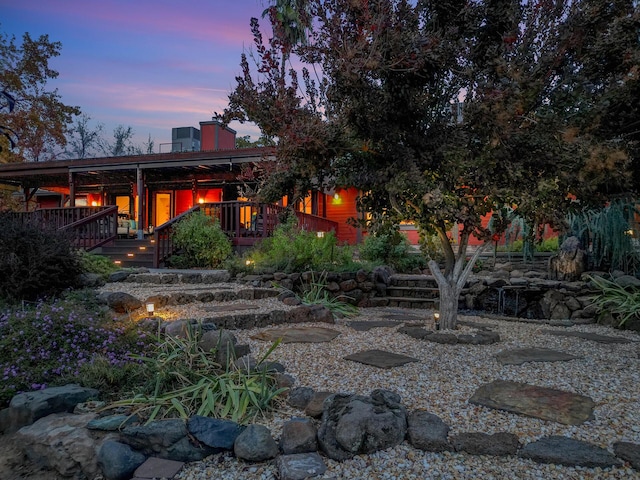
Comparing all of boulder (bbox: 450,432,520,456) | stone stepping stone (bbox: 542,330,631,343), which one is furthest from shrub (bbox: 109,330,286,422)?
stone stepping stone (bbox: 542,330,631,343)

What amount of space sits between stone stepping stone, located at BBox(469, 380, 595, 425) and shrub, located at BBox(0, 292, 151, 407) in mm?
2601

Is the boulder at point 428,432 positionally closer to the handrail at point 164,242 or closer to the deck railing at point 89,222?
the handrail at point 164,242

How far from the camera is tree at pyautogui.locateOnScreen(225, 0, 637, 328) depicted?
3.62m

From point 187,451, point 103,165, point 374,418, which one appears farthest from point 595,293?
point 103,165

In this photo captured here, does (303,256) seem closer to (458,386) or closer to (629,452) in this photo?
(458,386)

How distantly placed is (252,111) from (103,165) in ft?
42.1

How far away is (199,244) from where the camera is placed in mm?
9445

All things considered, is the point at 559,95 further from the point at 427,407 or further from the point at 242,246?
the point at 242,246

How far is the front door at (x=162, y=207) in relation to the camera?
17828 mm

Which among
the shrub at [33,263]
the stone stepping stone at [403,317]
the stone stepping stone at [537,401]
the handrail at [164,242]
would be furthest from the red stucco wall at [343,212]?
the stone stepping stone at [537,401]

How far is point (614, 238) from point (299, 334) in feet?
18.4

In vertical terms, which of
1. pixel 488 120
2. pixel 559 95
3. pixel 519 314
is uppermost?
pixel 559 95

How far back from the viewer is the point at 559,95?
403cm

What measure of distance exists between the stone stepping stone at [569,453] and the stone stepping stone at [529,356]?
4.72 ft
